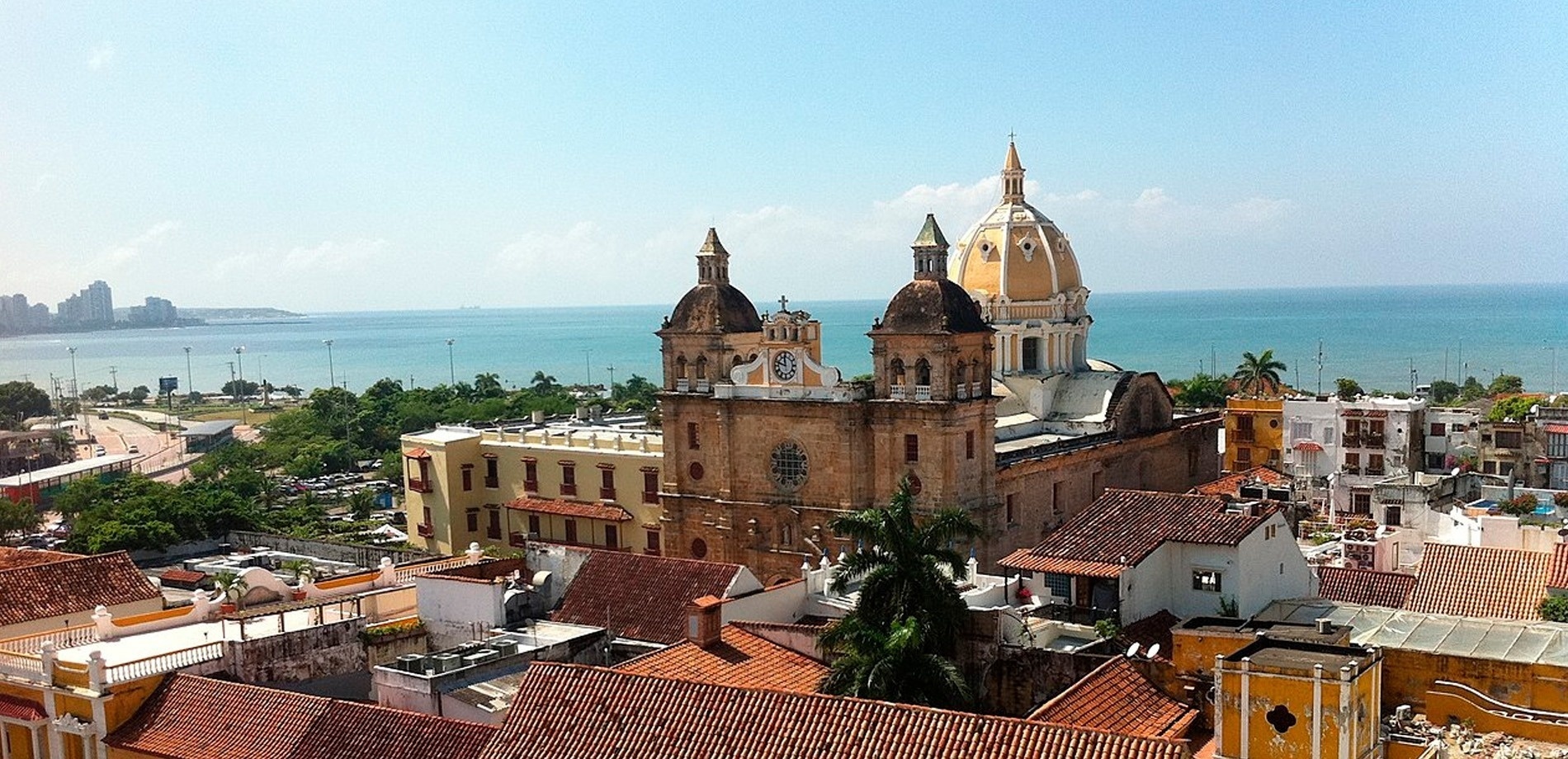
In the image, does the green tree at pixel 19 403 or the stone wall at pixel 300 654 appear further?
the green tree at pixel 19 403

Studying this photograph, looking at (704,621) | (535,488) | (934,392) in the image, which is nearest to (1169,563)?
(704,621)

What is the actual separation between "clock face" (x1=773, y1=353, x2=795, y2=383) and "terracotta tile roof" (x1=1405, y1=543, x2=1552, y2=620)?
17525 mm

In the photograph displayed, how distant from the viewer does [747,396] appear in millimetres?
42000

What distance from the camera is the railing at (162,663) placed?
69.9 ft

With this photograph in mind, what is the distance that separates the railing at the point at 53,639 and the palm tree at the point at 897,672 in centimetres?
1247

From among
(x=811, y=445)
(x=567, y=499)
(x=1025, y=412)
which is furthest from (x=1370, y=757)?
(x=567, y=499)

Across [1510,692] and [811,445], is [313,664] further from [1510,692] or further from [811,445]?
[811,445]

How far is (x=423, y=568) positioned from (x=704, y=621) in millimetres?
9338

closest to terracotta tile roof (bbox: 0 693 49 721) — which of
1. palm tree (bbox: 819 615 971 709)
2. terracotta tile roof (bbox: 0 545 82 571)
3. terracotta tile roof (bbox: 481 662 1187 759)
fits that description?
terracotta tile roof (bbox: 0 545 82 571)

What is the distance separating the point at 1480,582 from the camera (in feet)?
93.8

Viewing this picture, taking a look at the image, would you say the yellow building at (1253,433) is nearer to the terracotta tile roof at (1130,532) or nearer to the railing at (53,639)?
the terracotta tile roof at (1130,532)

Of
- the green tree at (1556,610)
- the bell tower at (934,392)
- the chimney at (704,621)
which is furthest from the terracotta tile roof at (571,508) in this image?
the green tree at (1556,610)

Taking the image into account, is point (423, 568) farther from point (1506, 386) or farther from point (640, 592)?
point (1506, 386)

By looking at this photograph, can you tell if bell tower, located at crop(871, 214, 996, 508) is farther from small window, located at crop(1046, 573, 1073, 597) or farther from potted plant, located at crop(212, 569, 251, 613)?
potted plant, located at crop(212, 569, 251, 613)
